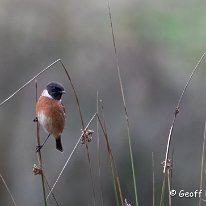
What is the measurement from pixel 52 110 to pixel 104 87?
2735 millimetres

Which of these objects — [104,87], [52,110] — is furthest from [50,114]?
[104,87]

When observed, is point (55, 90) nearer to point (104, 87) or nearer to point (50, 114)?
point (50, 114)

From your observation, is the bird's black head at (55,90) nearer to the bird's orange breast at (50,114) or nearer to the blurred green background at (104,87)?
the bird's orange breast at (50,114)

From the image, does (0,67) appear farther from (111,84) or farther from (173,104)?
(173,104)

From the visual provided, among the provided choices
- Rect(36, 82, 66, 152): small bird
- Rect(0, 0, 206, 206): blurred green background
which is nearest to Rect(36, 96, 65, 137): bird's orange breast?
Rect(36, 82, 66, 152): small bird

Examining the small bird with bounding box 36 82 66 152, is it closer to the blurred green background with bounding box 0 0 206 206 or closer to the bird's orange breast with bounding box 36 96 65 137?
the bird's orange breast with bounding box 36 96 65 137

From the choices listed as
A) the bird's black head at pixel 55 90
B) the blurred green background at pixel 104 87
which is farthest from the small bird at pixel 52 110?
the blurred green background at pixel 104 87

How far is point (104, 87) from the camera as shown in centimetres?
716

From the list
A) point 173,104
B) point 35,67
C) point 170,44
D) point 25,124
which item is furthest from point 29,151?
point 170,44

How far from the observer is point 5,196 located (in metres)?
6.88

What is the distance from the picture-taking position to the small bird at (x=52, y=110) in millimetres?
4320

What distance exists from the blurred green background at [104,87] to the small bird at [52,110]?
6.89ft

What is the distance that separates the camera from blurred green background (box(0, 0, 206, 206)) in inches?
263

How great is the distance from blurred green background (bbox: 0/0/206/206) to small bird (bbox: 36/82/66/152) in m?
2.10
